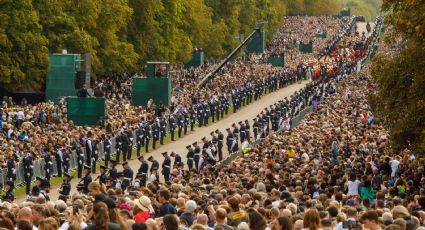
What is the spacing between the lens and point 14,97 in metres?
79.1

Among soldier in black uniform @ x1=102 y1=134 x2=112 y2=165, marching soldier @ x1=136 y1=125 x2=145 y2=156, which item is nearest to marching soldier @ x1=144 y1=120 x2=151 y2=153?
marching soldier @ x1=136 y1=125 x2=145 y2=156

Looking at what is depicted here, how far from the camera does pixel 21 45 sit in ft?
250

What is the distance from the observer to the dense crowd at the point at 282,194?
22.0 meters

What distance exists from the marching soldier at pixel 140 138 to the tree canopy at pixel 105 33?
16.4 m

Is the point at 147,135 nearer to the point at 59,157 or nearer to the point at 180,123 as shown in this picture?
the point at 180,123

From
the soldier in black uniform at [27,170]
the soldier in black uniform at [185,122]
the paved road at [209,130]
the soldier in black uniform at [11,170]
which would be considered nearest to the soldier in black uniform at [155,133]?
the paved road at [209,130]

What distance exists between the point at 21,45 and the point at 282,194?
48984 mm

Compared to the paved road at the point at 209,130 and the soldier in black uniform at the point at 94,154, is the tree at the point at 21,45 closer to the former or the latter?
the paved road at the point at 209,130

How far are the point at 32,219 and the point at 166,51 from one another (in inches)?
3110

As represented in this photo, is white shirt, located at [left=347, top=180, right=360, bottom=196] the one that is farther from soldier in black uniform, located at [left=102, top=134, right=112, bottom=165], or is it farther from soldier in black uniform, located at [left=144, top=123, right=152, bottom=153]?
soldier in black uniform, located at [left=144, top=123, right=152, bottom=153]

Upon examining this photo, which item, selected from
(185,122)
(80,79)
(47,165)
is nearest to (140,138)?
(80,79)

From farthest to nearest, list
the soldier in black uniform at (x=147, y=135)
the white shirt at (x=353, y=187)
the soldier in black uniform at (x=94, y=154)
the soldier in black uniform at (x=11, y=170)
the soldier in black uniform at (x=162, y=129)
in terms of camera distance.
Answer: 1. the soldier in black uniform at (x=162, y=129)
2. the soldier in black uniform at (x=147, y=135)
3. the soldier in black uniform at (x=94, y=154)
4. the soldier in black uniform at (x=11, y=170)
5. the white shirt at (x=353, y=187)

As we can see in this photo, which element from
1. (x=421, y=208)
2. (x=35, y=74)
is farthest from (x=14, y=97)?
(x=421, y=208)

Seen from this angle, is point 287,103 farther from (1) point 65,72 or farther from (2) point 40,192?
(2) point 40,192
